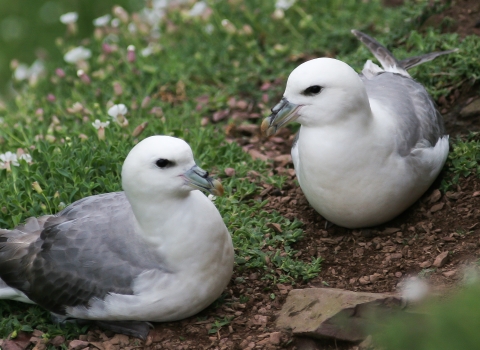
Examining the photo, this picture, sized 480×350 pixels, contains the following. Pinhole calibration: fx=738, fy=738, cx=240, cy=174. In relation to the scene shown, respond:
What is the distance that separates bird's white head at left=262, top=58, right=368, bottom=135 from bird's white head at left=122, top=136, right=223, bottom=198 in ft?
2.50

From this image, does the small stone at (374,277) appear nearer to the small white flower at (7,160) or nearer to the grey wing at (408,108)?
the grey wing at (408,108)

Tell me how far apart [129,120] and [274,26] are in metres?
2.15

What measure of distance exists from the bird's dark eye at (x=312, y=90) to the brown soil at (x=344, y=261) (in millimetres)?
1024

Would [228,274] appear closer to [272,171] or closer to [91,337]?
[91,337]

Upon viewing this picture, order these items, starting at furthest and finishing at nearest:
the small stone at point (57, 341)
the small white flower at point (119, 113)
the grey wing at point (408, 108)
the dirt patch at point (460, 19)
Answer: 1. the dirt patch at point (460, 19)
2. the small white flower at point (119, 113)
3. the grey wing at point (408, 108)
4. the small stone at point (57, 341)

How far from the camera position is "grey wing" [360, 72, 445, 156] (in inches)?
177

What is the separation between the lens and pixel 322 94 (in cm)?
416

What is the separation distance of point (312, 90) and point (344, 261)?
108 cm

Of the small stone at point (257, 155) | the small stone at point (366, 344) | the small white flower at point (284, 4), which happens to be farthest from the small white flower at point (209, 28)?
the small stone at point (366, 344)

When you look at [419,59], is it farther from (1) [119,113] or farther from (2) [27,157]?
(2) [27,157]

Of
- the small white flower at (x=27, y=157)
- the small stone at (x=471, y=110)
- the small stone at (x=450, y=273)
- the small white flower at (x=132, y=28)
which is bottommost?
the small white flower at (x=132, y=28)

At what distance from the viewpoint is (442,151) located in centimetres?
467

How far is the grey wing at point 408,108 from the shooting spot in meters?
4.50

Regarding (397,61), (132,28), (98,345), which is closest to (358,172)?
(397,61)
